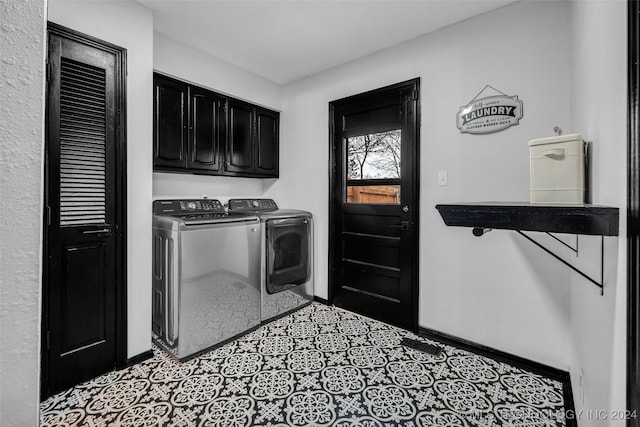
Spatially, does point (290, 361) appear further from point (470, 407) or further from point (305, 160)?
point (305, 160)

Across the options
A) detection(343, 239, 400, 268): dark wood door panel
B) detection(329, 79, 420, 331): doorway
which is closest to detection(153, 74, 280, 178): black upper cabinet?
detection(329, 79, 420, 331): doorway

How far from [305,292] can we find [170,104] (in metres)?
2.24

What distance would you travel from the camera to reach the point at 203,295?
2281 mm

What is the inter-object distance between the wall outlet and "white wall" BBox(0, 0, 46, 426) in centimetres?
245

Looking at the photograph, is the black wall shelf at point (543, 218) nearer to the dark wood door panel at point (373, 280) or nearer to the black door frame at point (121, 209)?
the dark wood door panel at point (373, 280)

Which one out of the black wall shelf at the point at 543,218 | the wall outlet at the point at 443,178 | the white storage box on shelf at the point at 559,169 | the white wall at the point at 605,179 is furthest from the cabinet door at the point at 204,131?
the white wall at the point at 605,179

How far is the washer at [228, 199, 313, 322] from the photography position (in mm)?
2832

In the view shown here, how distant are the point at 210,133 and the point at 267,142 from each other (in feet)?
2.47

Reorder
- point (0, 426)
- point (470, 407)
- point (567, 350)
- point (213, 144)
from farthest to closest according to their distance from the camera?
point (213, 144) < point (567, 350) < point (470, 407) < point (0, 426)

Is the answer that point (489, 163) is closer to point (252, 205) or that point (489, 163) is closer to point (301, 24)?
point (301, 24)

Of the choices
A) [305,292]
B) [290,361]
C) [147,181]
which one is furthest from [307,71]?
[290,361]

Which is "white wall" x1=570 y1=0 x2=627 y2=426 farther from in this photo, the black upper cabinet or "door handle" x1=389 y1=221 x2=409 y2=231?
the black upper cabinet

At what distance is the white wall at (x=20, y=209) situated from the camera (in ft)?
1.34

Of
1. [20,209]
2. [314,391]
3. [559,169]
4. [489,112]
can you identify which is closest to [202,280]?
[314,391]
